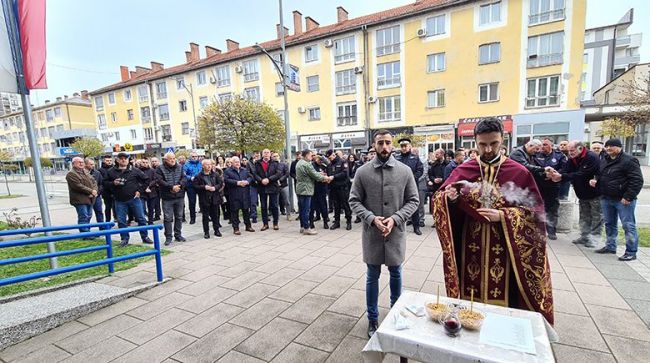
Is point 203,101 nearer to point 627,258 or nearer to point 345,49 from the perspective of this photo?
point 345,49

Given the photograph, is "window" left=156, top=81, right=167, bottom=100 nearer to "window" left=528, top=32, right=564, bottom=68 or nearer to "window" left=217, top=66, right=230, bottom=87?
"window" left=217, top=66, right=230, bottom=87

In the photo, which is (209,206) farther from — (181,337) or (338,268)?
(181,337)

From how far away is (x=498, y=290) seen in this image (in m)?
2.54

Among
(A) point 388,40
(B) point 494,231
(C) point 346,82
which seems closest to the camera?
(B) point 494,231

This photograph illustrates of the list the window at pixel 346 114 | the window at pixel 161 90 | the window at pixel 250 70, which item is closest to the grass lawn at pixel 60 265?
the window at pixel 346 114

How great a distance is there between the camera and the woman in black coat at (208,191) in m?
7.22

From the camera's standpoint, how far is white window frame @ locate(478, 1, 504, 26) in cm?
2060

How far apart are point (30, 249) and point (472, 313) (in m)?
8.91

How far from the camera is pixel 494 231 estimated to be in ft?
8.12

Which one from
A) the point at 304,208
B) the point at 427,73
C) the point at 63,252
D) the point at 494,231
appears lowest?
the point at 304,208

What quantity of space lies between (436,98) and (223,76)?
69.3 feet

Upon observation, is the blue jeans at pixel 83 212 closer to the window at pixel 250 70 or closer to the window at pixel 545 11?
the window at pixel 545 11

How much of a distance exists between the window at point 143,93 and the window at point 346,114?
25.7 metres

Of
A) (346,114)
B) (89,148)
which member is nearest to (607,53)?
(346,114)
